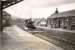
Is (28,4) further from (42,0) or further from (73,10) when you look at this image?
(73,10)

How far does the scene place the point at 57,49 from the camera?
313 centimetres

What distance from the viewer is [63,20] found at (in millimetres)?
5484

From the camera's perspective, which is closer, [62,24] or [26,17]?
[62,24]

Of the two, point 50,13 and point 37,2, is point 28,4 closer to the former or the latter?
point 37,2

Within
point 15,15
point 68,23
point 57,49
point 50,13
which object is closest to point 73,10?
point 68,23

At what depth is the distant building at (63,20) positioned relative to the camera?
4.87m

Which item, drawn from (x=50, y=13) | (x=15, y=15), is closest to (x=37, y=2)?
(x=50, y=13)

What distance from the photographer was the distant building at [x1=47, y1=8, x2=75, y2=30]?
4.87m

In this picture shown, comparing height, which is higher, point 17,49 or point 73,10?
point 73,10

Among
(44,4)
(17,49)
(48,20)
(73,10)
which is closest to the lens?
(17,49)

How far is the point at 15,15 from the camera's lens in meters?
5.88

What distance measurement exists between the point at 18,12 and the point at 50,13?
4.49 ft

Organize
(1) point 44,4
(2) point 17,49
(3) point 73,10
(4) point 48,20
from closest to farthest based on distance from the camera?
(2) point 17,49 < (3) point 73,10 < (1) point 44,4 < (4) point 48,20

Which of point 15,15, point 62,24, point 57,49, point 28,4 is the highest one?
point 28,4
